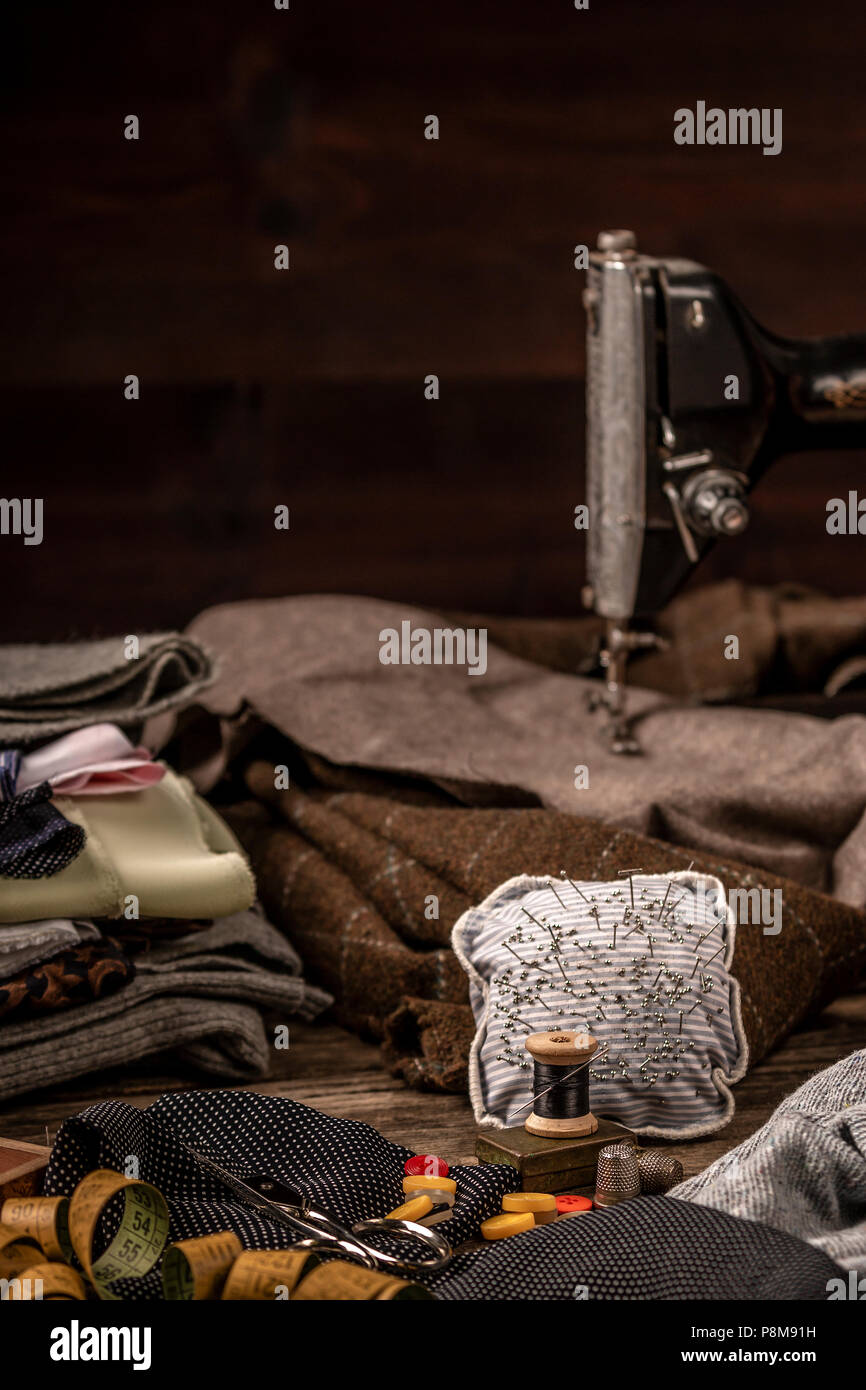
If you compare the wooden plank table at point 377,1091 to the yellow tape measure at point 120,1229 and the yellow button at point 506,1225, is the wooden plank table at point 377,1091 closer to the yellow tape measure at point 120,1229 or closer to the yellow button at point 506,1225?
the yellow button at point 506,1225

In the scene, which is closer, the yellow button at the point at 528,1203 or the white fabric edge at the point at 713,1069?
the yellow button at the point at 528,1203

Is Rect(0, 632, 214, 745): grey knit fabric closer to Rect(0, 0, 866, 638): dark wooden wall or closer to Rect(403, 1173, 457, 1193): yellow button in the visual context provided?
Rect(403, 1173, 457, 1193): yellow button

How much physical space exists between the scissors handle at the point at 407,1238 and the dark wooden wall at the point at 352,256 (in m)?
1.17

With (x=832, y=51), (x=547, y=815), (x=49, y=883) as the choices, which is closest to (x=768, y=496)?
(x=832, y=51)

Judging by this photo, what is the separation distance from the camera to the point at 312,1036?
3.63ft

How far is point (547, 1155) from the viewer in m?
0.82

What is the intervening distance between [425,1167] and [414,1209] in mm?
53

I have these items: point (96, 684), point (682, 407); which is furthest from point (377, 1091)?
point (682, 407)

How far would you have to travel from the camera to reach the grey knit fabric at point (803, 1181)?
2.32 feet

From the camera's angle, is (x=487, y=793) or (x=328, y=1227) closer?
(x=328, y=1227)

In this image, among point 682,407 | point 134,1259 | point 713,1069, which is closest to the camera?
point 134,1259

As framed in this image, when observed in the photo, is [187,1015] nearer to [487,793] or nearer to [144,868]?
[144,868]

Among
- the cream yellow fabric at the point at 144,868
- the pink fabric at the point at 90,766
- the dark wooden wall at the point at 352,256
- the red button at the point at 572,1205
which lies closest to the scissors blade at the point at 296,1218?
the red button at the point at 572,1205

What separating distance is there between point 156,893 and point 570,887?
0.27 m
